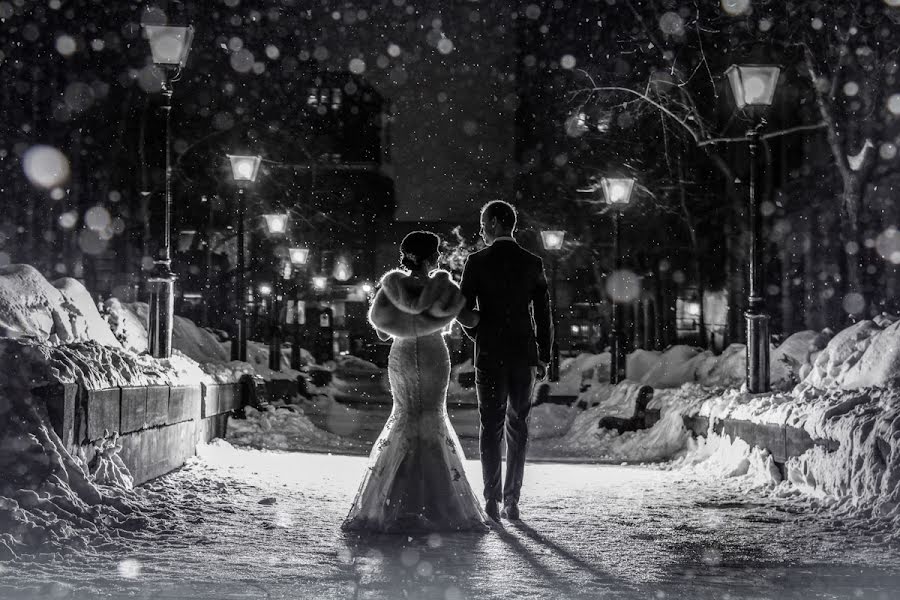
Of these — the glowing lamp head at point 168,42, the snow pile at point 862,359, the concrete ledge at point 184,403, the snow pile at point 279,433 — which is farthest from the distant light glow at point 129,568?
the snow pile at point 279,433

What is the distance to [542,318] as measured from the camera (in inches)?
292

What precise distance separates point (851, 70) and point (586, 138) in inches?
498

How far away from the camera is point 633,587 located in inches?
200

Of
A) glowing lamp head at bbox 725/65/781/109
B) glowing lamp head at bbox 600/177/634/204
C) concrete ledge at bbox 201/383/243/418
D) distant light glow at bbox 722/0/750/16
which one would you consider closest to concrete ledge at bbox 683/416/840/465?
glowing lamp head at bbox 725/65/781/109

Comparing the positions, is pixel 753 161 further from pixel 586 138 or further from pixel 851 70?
pixel 586 138

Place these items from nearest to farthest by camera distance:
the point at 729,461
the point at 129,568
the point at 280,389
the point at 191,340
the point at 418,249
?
the point at 129,568
the point at 418,249
the point at 729,461
the point at 191,340
the point at 280,389

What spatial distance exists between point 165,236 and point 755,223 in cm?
675

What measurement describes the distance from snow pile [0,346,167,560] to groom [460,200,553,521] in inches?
89.2

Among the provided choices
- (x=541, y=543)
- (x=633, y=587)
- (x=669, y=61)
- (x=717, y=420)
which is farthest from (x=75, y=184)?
(x=633, y=587)

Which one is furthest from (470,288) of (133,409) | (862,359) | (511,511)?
(862,359)

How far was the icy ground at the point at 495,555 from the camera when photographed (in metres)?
4.97

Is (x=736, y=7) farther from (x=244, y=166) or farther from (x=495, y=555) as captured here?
(x=495, y=555)

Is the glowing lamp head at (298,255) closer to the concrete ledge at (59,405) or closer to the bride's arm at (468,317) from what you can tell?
the bride's arm at (468,317)

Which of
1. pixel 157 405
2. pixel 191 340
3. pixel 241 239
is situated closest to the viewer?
pixel 157 405
